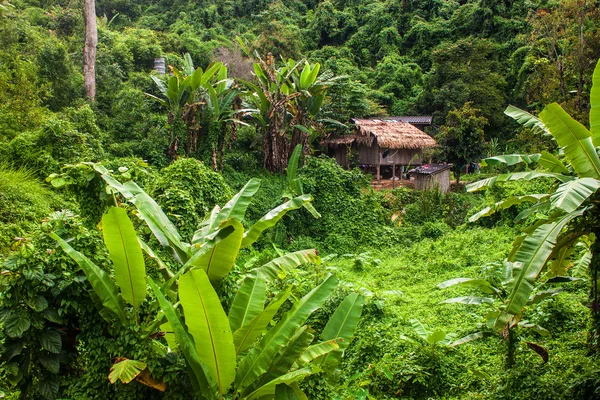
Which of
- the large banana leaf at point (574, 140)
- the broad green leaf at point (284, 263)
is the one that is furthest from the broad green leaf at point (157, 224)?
the large banana leaf at point (574, 140)

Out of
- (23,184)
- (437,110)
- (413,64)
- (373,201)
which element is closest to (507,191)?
(373,201)

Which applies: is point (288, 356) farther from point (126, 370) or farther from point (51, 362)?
point (51, 362)

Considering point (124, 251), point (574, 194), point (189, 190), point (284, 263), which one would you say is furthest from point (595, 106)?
point (189, 190)

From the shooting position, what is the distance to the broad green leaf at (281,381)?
2654 millimetres

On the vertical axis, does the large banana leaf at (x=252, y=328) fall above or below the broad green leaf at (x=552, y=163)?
below

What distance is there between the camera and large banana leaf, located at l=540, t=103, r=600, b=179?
3.24 m

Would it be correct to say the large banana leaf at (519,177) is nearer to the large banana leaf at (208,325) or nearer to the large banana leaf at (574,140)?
the large banana leaf at (574,140)

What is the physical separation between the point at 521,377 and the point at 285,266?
199 cm

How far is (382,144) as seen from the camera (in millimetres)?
16141

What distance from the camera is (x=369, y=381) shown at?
415 centimetres

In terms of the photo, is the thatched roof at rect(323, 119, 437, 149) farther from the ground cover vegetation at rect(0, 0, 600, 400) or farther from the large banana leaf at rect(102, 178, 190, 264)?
the large banana leaf at rect(102, 178, 190, 264)

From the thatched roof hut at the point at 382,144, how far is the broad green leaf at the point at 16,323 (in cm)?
1438

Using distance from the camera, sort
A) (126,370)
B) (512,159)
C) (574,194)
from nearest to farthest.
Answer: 1. (126,370)
2. (574,194)
3. (512,159)

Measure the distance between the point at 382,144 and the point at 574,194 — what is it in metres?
13.5
